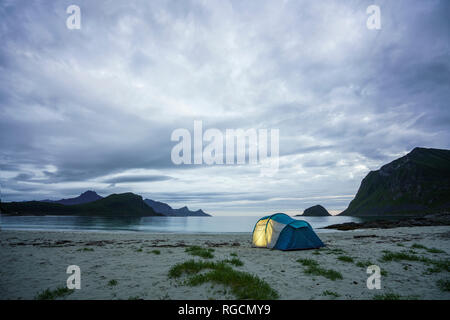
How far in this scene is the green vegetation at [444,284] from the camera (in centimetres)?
777

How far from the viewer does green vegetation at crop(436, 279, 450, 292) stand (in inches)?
306

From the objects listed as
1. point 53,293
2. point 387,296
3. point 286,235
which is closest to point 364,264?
point 387,296

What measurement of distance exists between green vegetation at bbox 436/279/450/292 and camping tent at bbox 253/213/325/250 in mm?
9602

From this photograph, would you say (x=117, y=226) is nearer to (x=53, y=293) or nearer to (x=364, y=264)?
(x=53, y=293)

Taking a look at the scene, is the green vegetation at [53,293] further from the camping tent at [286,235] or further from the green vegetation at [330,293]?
the camping tent at [286,235]

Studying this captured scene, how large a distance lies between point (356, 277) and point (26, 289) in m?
13.3

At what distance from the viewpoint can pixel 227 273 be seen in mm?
8469

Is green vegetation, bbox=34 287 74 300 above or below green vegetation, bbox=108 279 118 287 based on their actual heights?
above

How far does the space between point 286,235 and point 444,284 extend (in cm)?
1042

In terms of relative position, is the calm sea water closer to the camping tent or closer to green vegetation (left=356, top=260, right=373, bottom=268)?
the camping tent

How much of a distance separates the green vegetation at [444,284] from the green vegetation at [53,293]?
44.5 ft

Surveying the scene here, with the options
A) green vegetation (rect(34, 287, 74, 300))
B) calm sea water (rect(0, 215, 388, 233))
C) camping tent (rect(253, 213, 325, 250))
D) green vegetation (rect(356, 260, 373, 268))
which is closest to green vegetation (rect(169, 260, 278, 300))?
green vegetation (rect(34, 287, 74, 300))

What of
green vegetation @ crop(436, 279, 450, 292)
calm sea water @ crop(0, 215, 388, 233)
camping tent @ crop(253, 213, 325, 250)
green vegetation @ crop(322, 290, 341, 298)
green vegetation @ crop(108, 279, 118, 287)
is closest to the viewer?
green vegetation @ crop(322, 290, 341, 298)
